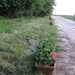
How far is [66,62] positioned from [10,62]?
1801 mm

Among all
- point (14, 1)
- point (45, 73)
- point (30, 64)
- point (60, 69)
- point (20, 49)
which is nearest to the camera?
point (45, 73)

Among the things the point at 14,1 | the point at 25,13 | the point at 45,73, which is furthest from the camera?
the point at 25,13

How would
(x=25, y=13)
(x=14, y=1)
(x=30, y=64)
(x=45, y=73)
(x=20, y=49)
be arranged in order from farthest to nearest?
(x=25, y=13) → (x=14, y=1) → (x=20, y=49) → (x=30, y=64) → (x=45, y=73)

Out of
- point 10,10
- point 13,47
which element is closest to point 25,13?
point 10,10

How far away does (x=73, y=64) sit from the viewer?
16.4ft

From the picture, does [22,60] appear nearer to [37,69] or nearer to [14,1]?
[37,69]

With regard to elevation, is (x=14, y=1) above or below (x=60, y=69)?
above

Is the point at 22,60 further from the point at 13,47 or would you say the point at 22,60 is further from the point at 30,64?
the point at 13,47

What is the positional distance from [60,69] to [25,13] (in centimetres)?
2012

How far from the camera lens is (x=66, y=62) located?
16.8ft

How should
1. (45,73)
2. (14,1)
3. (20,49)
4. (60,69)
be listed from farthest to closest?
(14,1), (20,49), (60,69), (45,73)

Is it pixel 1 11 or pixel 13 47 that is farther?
pixel 1 11

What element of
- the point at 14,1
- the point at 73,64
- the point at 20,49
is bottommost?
the point at 73,64

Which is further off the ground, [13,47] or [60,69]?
[13,47]
